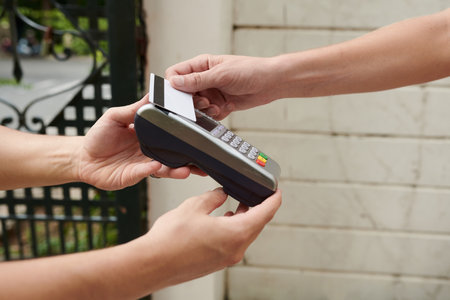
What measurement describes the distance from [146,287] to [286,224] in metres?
1.09

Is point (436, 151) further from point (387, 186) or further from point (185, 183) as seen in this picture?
point (185, 183)

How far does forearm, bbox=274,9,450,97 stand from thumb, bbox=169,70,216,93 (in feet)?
0.58

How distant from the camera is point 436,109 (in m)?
1.48

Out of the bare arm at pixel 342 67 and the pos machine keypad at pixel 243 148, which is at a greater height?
the bare arm at pixel 342 67

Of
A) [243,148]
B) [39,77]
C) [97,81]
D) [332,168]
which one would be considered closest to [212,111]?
[243,148]

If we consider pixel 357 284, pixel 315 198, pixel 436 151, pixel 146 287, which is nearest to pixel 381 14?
pixel 436 151

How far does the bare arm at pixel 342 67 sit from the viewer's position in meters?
0.94

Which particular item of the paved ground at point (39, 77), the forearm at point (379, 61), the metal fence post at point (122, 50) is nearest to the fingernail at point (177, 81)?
the forearm at point (379, 61)

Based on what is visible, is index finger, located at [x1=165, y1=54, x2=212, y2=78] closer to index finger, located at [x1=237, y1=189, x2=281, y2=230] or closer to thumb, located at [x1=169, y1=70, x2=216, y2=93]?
thumb, located at [x1=169, y1=70, x2=216, y2=93]

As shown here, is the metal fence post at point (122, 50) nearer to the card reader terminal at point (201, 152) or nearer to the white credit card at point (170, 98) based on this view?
the white credit card at point (170, 98)

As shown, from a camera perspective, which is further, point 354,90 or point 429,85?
point 429,85

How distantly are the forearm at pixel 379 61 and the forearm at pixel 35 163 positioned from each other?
1.74 feet

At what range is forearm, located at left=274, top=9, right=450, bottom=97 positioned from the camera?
941 mm

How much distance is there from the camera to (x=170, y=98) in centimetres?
78
